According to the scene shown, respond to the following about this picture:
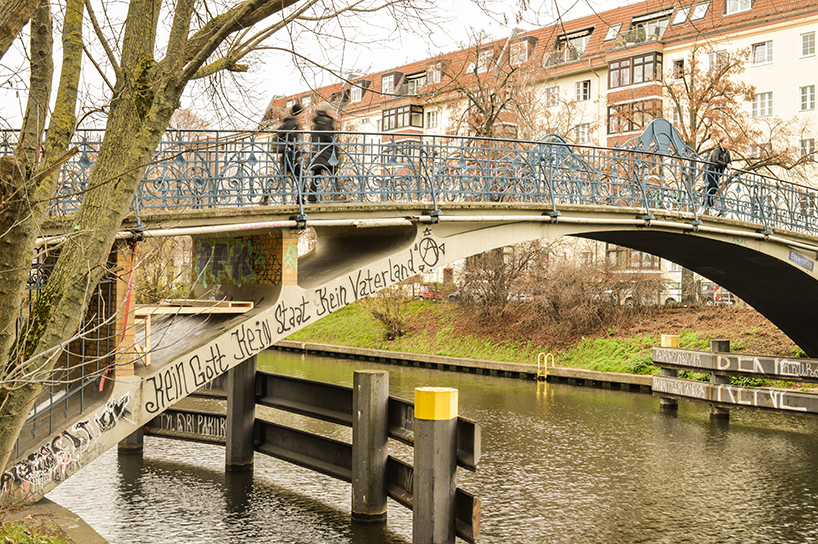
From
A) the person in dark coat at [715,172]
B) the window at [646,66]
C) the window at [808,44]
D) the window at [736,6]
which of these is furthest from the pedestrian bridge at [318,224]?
the window at [736,6]

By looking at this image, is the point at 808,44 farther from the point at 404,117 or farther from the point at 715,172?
the point at 404,117

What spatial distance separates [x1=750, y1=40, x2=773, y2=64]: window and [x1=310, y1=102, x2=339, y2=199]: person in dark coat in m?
30.1

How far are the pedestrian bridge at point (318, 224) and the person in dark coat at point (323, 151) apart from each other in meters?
0.10

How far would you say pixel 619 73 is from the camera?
Answer: 3972cm

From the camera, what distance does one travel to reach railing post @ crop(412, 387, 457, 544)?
25.5ft

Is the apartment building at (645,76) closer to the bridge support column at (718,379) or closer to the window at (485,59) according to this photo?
the window at (485,59)

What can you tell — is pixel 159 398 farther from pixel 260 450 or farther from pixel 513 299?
pixel 513 299

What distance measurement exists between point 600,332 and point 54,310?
874 inches

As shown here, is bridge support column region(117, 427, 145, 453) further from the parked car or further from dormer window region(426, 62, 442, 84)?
the parked car

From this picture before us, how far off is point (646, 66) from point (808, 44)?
776cm

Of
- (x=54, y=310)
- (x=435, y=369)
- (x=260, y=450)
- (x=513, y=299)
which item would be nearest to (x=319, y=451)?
(x=260, y=450)

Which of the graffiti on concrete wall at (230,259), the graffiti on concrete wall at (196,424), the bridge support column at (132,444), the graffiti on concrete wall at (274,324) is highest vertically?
the graffiti on concrete wall at (230,259)

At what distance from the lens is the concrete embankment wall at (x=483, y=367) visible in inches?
837

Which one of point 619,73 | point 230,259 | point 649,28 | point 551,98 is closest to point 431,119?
point 551,98
